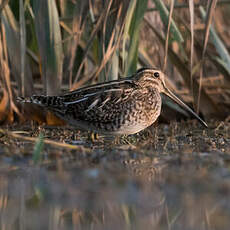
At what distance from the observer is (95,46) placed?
5.75 metres

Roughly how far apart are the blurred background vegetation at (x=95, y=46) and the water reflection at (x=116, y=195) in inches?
48.8

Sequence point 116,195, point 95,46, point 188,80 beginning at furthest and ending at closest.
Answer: point 188,80 < point 95,46 < point 116,195

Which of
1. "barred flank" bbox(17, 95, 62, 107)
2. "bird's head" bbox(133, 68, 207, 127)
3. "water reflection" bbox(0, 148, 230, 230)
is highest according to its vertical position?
"bird's head" bbox(133, 68, 207, 127)

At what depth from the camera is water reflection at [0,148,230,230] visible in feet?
8.83

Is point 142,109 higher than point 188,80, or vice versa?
A: point 188,80

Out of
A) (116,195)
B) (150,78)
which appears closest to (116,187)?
(116,195)

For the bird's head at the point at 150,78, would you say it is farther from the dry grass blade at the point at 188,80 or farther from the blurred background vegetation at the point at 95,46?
the dry grass blade at the point at 188,80

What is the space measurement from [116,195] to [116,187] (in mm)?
147

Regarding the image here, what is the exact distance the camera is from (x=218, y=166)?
380 cm

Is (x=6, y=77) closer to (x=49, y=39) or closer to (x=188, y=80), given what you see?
(x=49, y=39)

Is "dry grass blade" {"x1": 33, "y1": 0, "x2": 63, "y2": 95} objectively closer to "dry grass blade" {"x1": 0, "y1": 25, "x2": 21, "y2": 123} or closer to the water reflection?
"dry grass blade" {"x1": 0, "y1": 25, "x2": 21, "y2": 123}

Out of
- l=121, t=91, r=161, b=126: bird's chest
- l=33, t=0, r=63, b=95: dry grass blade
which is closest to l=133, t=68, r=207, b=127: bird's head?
l=121, t=91, r=161, b=126: bird's chest

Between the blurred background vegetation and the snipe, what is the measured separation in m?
0.20

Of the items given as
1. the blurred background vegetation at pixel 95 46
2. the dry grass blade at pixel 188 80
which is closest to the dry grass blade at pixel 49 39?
the blurred background vegetation at pixel 95 46
